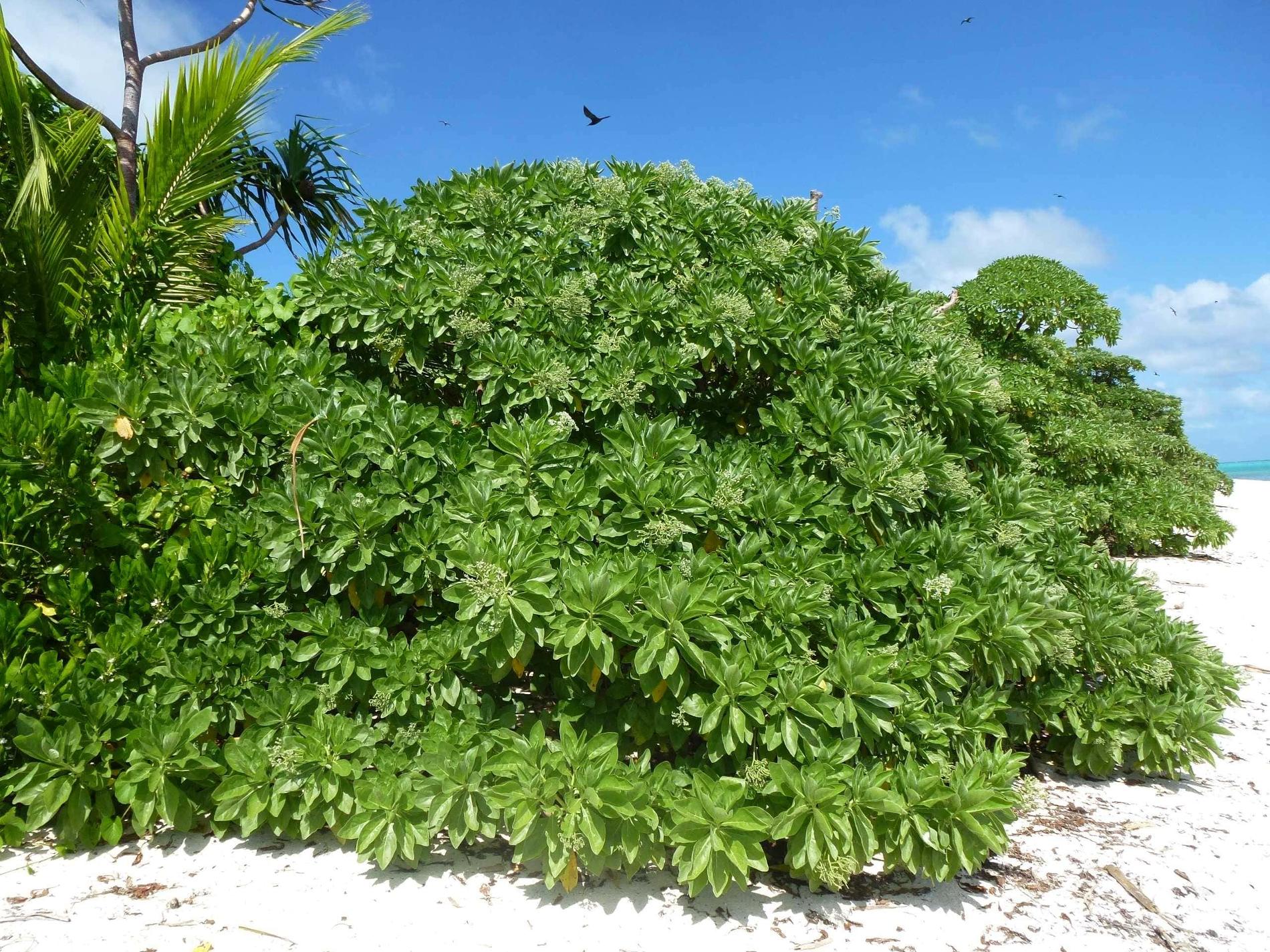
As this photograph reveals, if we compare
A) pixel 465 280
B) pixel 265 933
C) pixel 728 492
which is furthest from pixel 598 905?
pixel 465 280

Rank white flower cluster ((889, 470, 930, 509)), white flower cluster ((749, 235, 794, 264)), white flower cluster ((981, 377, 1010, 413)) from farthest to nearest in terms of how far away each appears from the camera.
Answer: white flower cluster ((749, 235, 794, 264)) < white flower cluster ((981, 377, 1010, 413)) < white flower cluster ((889, 470, 930, 509))

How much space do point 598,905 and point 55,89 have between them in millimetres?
8751

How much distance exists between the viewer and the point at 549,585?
2734mm

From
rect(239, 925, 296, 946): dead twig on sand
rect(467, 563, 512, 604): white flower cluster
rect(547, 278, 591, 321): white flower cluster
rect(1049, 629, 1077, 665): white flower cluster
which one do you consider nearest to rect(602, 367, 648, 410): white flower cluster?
rect(547, 278, 591, 321): white flower cluster

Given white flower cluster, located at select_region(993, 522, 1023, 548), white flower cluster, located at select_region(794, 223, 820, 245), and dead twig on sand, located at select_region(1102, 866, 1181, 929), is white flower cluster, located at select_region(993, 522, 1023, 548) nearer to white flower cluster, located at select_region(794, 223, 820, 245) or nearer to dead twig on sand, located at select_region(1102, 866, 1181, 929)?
dead twig on sand, located at select_region(1102, 866, 1181, 929)

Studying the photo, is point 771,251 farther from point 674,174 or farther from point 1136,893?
point 1136,893

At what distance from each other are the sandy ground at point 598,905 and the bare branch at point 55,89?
21.3 feet

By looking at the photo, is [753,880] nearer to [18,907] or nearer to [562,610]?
[562,610]

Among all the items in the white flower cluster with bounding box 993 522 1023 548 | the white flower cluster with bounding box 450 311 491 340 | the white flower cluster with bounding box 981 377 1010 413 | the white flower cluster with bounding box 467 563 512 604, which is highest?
the white flower cluster with bounding box 981 377 1010 413

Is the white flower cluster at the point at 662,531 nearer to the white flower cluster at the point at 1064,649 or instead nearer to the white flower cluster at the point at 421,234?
the white flower cluster at the point at 1064,649

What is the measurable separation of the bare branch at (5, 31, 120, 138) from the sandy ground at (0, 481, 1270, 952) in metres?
6.50

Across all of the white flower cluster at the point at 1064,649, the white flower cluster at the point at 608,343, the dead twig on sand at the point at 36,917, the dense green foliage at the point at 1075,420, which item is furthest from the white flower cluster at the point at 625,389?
the dense green foliage at the point at 1075,420

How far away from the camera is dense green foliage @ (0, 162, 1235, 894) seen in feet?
8.66

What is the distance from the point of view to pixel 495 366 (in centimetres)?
342
